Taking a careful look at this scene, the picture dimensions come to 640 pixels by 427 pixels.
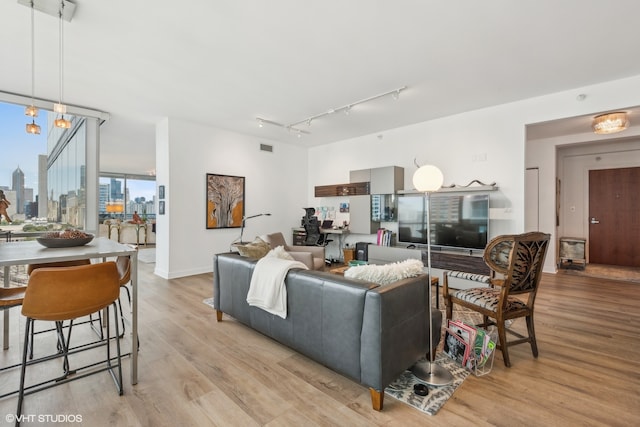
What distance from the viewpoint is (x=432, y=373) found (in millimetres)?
2139

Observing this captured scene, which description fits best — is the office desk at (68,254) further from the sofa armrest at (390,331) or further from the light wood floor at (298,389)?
the sofa armrest at (390,331)

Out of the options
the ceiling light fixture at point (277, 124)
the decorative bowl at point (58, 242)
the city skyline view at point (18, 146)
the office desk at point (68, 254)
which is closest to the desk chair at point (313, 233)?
the ceiling light fixture at point (277, 124)

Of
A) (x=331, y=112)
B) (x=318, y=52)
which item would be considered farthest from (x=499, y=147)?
(x=318, y=52)

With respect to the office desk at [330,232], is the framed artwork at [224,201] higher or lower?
higher

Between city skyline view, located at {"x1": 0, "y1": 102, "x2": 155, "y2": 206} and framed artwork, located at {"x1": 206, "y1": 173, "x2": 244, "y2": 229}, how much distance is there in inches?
97.8

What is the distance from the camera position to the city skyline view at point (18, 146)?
4180 millimetres

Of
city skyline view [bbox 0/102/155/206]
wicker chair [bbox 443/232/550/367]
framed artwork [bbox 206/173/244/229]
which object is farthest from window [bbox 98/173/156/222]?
wicker chair [bbox 443/232/550/367]

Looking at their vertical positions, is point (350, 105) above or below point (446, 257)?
above

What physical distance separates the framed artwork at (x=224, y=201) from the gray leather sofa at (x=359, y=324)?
3.66m

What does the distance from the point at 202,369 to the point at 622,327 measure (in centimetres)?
415

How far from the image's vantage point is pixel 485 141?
4.64 metres

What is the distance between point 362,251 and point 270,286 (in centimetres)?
371

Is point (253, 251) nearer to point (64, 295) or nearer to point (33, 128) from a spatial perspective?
point (64, 295)

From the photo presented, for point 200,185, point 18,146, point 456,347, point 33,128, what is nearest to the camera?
point 456,347
